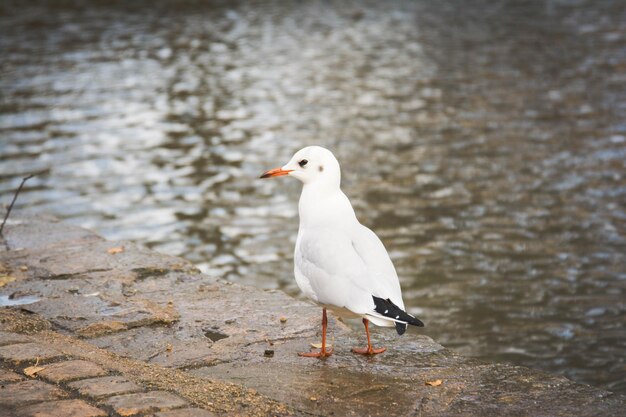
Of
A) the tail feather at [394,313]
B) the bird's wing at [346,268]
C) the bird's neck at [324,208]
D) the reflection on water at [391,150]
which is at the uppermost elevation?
the bird's neck at [324,208]

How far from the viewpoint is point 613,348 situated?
5.31m

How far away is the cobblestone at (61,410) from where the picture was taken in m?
3.04

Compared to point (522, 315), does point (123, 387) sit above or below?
above

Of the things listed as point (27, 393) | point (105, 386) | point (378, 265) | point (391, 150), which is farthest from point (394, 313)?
point (391, 150)

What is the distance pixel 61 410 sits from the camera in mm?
3066

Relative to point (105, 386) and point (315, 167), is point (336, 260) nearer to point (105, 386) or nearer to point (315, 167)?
point (315, 167)

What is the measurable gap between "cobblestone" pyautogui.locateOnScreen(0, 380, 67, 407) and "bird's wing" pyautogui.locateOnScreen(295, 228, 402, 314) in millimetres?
1056

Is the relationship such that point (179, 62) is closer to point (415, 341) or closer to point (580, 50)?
point (580, 50)

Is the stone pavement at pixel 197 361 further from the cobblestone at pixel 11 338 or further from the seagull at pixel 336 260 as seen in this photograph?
the seagull at pixel 336 260

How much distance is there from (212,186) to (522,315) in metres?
3.53

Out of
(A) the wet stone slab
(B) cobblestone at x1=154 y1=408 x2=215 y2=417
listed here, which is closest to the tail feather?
(B) cobblestone at x1=154 y1=408 x2=215 y2=417

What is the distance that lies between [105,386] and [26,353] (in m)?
0.48

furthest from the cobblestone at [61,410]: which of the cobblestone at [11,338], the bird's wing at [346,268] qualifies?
the bird's wing at [346,268]

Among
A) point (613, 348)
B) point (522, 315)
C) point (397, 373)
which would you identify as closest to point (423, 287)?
point (522, 315)
